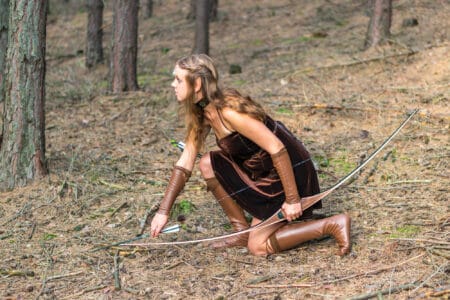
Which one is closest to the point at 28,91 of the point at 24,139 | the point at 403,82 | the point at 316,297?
the point at 24,139

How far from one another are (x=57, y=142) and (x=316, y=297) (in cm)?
405

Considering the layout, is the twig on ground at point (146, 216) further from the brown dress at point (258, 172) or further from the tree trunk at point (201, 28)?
the tree trunk at point (201, 28)

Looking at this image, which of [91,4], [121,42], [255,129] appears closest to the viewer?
[255,129]

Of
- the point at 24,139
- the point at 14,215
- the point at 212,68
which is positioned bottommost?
the point at 14,215

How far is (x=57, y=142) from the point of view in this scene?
22.8 feet

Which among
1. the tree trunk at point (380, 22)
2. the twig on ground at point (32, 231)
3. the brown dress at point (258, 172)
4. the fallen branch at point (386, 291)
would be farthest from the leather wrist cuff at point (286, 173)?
the tree trunk at point (380, 22)

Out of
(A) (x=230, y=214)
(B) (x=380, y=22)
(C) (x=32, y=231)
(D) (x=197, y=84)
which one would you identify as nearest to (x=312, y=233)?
(A) (x=230, y=214)

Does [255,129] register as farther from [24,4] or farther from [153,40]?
[153,40]

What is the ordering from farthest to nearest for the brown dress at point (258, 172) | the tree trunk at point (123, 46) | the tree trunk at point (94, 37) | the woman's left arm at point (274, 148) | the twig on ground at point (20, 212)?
the tree trunk at point (94, 37)
the tree trunk at point (123, 46)
the twig on ground at point (20, 212)
the brown dress at point (258, 172)
the woman's left arm at point (274, 148)

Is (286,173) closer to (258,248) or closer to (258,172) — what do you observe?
(258,172)

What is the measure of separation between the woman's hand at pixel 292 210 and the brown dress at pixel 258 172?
0.62 ft

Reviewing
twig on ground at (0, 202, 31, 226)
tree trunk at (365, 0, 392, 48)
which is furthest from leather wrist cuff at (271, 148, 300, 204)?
tree trunk at (365, 0, 392, 48)

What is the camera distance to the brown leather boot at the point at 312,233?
4234 millimetres

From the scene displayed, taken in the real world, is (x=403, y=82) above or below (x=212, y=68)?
below
